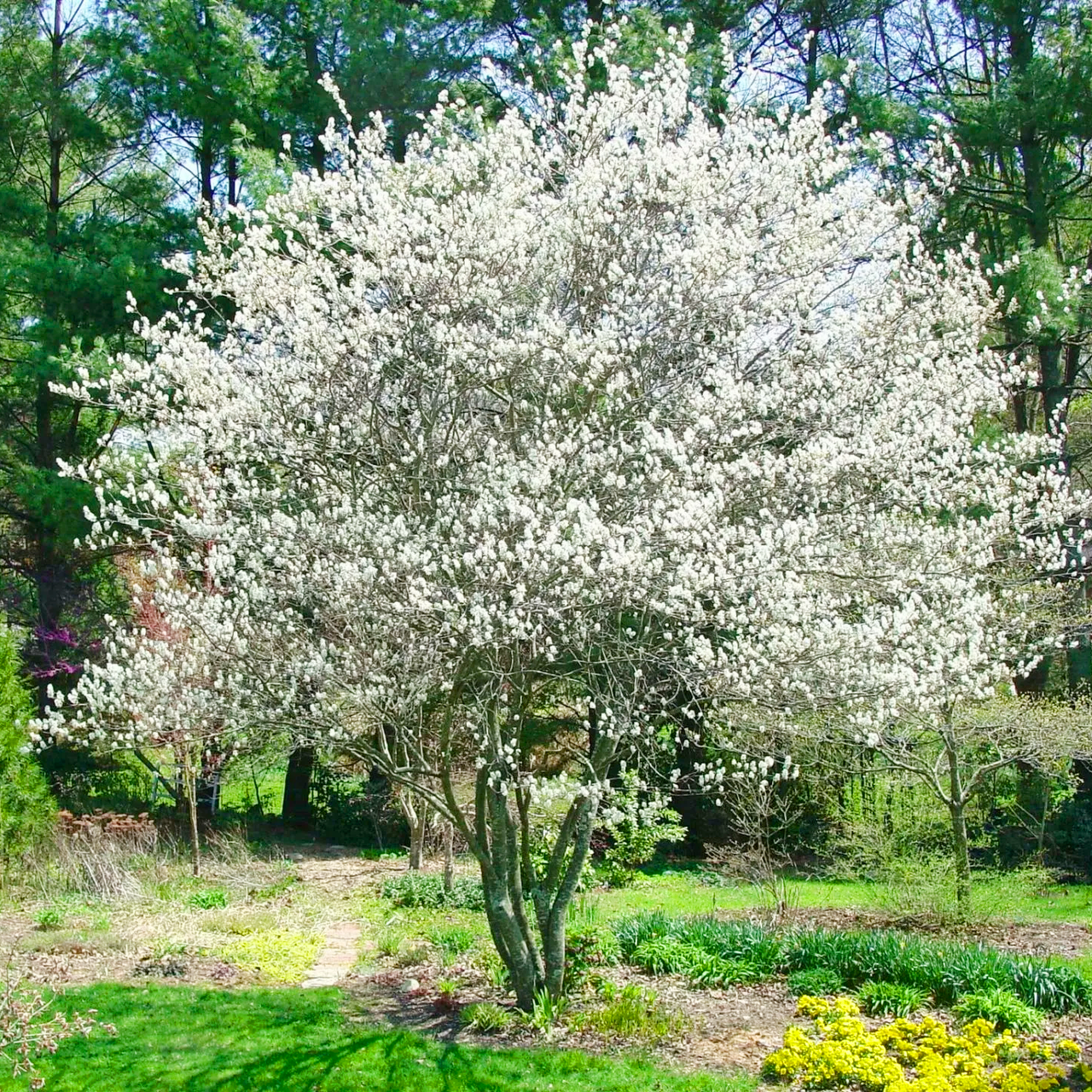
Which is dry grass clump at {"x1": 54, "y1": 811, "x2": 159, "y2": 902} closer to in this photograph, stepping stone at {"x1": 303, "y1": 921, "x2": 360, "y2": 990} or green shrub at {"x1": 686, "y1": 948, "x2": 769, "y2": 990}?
stepping stone at {"x1": 303, "y1": 921, "x2": 360, "y2": 990}

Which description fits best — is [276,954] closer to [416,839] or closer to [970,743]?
[416,839]

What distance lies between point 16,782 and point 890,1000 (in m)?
8.84

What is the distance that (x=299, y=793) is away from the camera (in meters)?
16.1

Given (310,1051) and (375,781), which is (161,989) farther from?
(375,781)

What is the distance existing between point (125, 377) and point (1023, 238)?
1076cm

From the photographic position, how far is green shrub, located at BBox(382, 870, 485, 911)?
9969 mm

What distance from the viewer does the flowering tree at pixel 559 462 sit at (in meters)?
5.33

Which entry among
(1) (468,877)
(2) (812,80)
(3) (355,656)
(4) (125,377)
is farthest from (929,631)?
(2) (812,80)

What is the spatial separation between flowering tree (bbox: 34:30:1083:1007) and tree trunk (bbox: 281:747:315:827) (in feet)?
32.0

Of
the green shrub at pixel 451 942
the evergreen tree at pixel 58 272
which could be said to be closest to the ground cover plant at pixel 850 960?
the green shrub at pixel 451 942

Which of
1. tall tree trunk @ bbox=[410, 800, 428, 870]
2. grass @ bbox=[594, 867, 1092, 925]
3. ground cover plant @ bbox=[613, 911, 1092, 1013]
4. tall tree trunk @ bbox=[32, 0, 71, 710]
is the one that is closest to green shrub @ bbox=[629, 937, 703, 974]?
ground cover plant @ bbox=[613, 911, 1092, 1013]

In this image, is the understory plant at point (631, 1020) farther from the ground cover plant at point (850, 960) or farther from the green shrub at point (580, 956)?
the ground cover plant at point (850, 960)

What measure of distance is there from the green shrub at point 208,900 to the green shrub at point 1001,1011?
638cm

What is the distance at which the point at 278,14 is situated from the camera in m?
15.4
